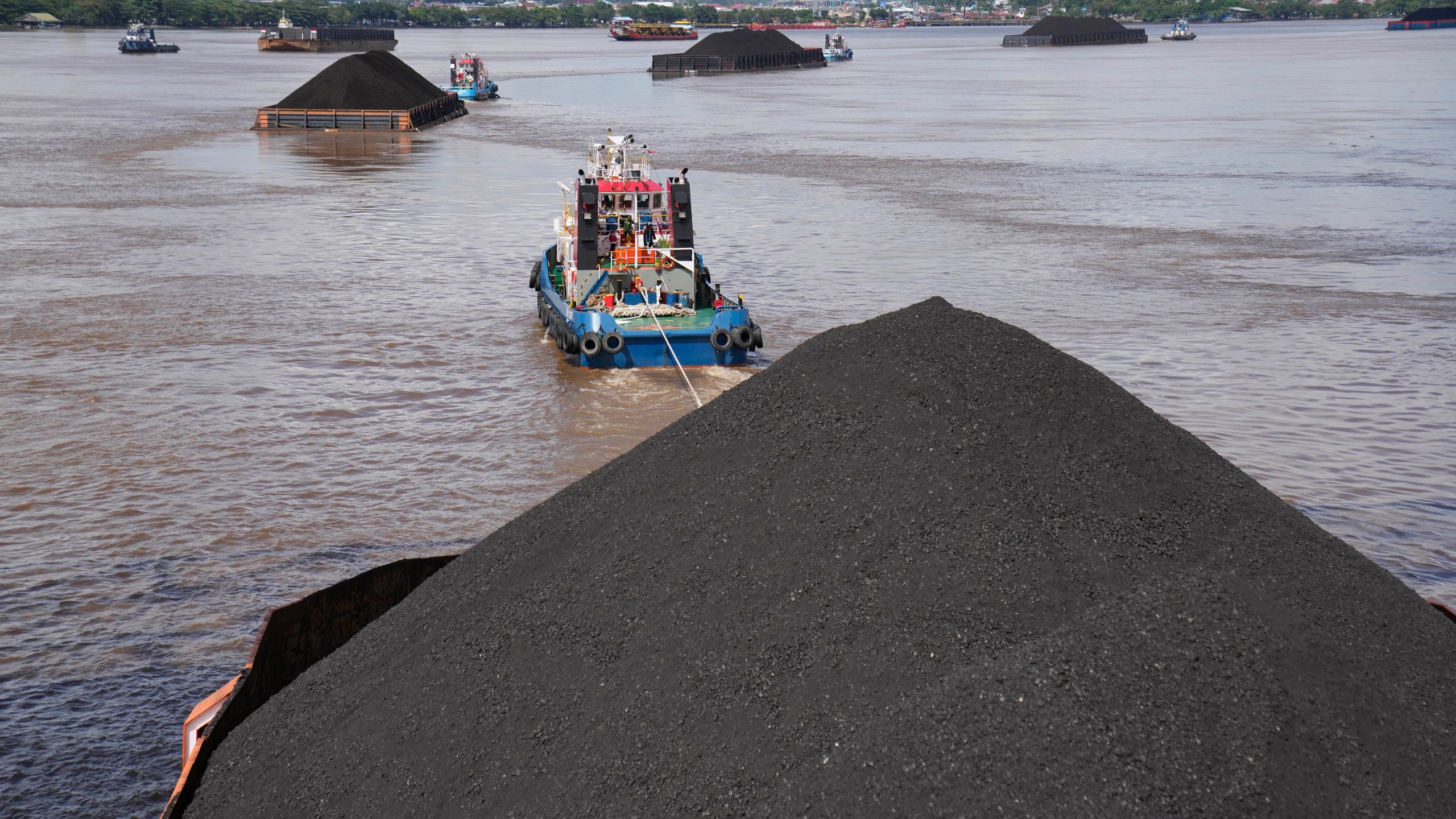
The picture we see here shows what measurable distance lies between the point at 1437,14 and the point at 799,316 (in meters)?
202

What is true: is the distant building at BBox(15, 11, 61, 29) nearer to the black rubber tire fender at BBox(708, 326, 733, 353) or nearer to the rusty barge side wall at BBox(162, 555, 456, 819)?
the black rubber tire fender at BBox(708, 326, 733, 353)

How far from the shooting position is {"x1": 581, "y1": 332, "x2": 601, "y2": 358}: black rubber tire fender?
18.1 meters

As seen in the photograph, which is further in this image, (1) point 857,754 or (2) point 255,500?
(2) point 255,500

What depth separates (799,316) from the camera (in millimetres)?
21844

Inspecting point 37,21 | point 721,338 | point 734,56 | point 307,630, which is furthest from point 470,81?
point 37,21

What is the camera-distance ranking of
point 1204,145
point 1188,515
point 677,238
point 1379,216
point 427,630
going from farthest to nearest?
point 1204,145, point 1379,216, point 677,238, point 427,630, point 1188,515

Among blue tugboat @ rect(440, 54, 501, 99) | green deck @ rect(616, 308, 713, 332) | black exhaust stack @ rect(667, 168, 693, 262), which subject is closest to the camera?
green deck @ rect(616, 308, 713, 332)

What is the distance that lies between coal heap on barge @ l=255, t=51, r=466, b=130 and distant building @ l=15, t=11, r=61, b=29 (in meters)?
138

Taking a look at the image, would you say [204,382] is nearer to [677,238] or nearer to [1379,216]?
[677,238]

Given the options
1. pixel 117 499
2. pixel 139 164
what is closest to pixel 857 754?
pixel 117 499

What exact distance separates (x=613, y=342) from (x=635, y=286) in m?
1.76

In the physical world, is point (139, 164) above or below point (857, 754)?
above

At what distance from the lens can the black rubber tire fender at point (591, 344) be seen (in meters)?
18.1

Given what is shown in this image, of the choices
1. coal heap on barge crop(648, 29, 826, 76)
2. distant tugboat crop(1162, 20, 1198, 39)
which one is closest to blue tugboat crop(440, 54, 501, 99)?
coal heap on barge crop(648, 29, 826, 76)
